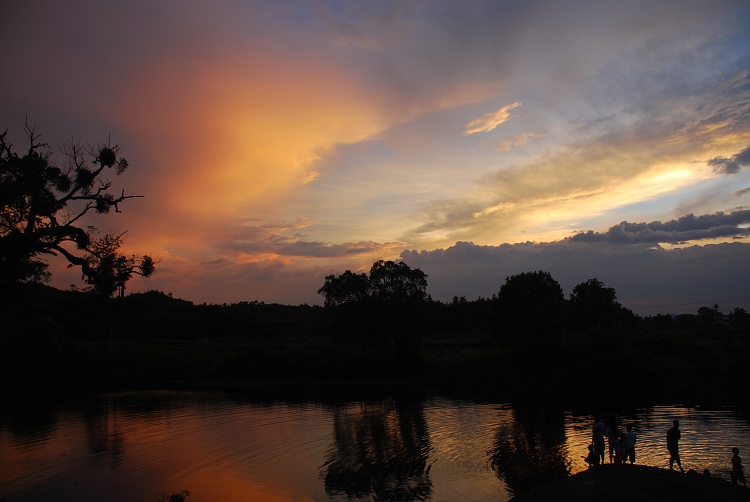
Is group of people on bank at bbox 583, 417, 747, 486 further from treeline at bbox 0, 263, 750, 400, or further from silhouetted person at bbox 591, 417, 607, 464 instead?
treeline at bbox 0, 263, 750, 400

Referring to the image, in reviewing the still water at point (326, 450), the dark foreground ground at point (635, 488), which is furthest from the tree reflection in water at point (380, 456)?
the dark foreground ground at point (635, 488)

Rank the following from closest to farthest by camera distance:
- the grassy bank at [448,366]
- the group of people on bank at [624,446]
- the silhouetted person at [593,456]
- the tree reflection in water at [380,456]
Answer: the group of people on bank at [624,446] → the silhouetted person at [593,456] → the tree reflection in water at [380,456] → the grassy bank at [448,366]

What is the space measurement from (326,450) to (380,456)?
4.70 meters

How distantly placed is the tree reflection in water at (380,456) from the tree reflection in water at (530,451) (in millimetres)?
4216

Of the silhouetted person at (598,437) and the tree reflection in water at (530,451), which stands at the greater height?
the silhouetted person at (598,437)

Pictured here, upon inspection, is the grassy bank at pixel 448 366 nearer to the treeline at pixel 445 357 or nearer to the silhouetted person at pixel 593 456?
the treeline at pixel 445 357

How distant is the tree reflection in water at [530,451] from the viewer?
86.4 ft

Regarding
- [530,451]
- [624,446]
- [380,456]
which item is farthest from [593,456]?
[380,456]

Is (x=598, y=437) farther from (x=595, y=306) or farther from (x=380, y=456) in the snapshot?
(x=595, y=306)

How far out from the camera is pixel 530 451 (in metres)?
31.4

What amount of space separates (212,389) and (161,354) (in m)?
25.1

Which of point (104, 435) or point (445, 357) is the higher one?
point (445, 357)

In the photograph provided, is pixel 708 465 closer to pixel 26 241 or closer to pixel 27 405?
pixel 26 241

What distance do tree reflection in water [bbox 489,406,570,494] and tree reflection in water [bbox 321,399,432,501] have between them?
13.8 ft
